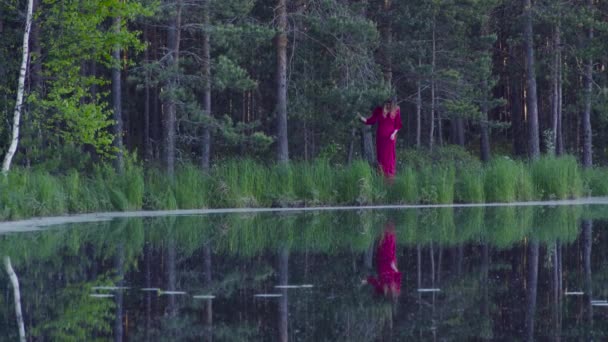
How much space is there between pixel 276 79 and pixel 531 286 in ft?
83.1

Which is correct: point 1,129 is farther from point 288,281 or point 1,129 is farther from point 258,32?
point 288,281

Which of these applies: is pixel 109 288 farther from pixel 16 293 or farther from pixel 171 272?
pixel 171 272

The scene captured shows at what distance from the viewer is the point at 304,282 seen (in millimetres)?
10547

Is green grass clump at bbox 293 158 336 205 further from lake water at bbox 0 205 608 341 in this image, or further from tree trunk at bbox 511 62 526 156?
tree trunk at bbox 511 62 526 156

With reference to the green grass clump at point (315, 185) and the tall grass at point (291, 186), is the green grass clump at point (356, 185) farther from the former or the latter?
the green grass clump at point (315, 185)

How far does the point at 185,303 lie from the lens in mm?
9125

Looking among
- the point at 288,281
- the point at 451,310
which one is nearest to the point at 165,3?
the point at 288,281

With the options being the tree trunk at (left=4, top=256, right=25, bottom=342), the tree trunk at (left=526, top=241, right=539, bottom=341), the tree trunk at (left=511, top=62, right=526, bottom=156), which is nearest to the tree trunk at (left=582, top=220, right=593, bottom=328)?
the tree trunk at (left=526, top=241, right=539, bottom=341)

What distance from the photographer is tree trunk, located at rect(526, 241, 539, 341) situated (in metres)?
7.72

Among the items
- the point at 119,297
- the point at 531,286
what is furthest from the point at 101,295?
the point at 531,286

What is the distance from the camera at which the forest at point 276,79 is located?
25562mm

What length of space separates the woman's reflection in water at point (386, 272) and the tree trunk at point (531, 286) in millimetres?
977

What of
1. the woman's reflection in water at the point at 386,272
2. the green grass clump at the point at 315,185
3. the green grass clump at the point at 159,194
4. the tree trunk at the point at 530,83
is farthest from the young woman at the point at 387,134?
the tree trunk at the point at 530,83

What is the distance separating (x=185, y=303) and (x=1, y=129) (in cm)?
1919
